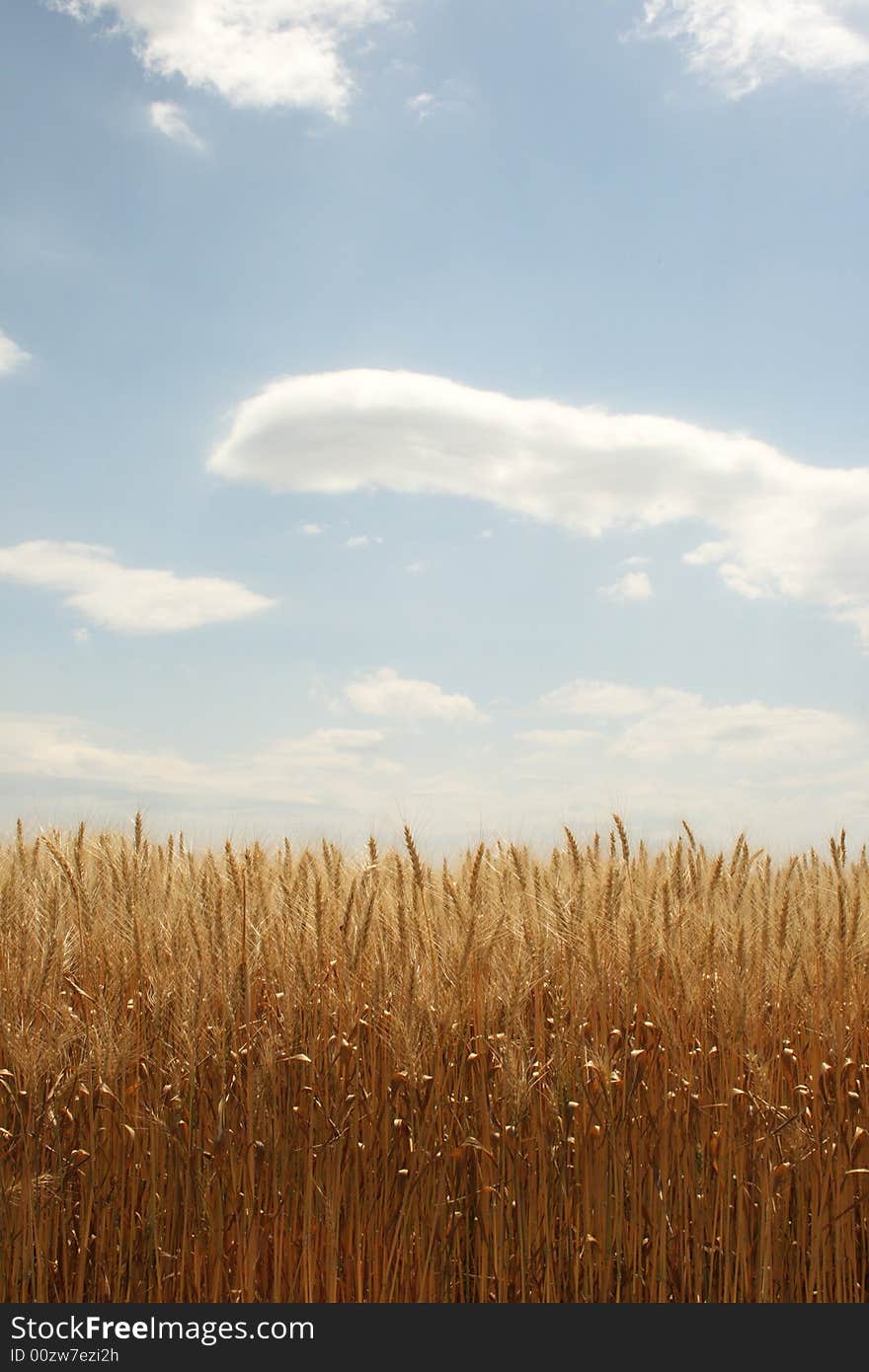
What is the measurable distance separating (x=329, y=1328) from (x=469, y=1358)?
1.05 feet

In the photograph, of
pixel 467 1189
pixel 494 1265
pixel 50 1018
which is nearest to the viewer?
pixel 494 1265

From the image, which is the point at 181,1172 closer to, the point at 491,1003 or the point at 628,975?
the point at 491,1003

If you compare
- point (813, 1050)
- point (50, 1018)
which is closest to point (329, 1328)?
point (50, 1018)

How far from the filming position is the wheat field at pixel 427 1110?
2.69m

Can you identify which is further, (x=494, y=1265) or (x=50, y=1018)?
(x=50, y=1018)

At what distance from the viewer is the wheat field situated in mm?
2693

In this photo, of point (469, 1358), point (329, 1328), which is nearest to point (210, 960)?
point (329, 1328)

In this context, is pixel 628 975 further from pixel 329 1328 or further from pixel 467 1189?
pixel 329 1328

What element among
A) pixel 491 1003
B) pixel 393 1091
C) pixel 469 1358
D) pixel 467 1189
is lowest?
pixel 469 1358

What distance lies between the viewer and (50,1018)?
10.2ft

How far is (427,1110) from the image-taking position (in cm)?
282

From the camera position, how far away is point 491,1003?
316 cm

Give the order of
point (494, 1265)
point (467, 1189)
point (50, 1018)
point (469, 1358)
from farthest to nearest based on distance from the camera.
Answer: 1. point (50, 1018)
2. point (467, 1189)
3. point (494, 1265)
4. point (469, 1358)

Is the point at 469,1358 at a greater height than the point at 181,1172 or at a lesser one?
lesser
